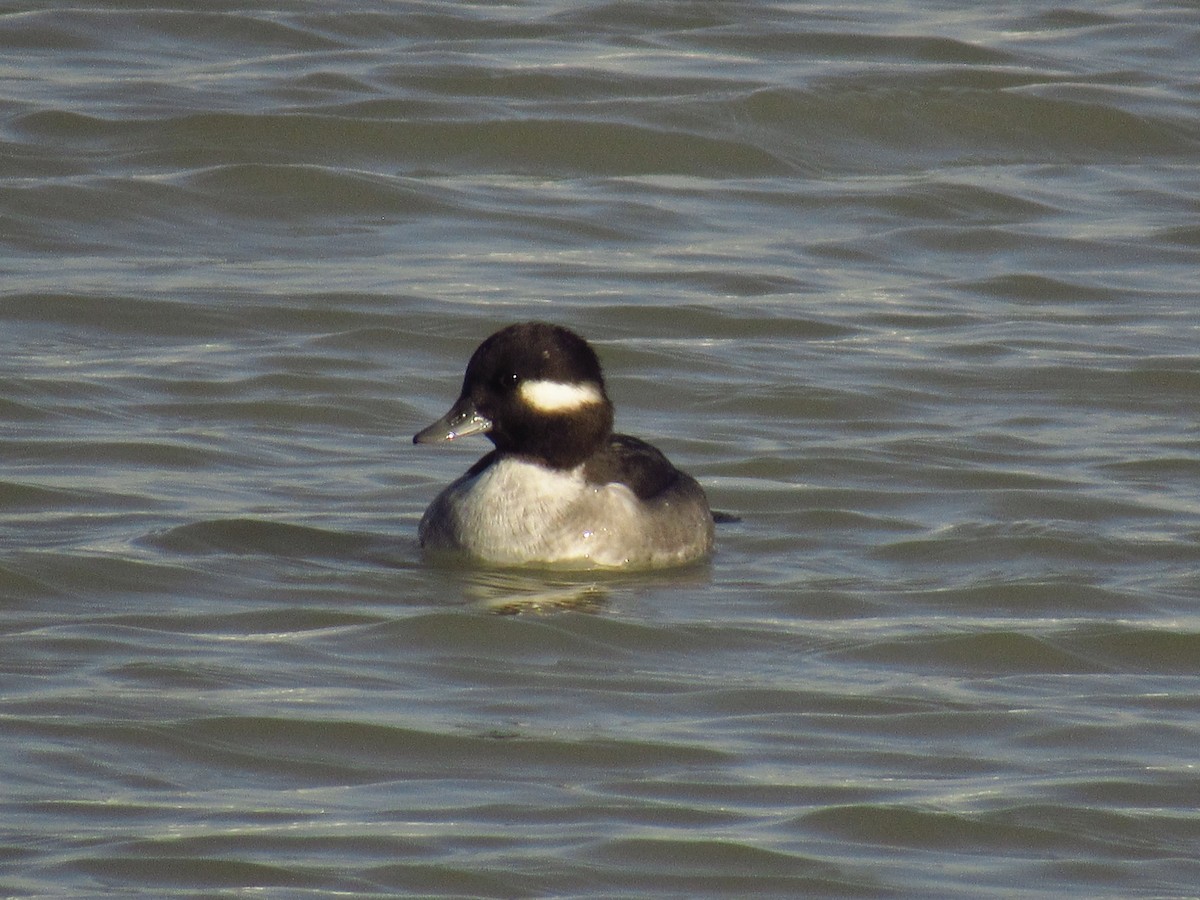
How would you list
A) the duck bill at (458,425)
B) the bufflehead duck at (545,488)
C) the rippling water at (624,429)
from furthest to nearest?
the duck bill at (458,425) → the bufflehead duck at (545,488) → the rippling water at (624,429)

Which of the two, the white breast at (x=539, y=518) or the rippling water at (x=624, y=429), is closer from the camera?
the rippling water at (x=624, y=429)

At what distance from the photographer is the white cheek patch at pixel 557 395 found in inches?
381

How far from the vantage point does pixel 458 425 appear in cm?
979

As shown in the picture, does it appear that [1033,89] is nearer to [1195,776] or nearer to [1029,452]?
[1029,452]

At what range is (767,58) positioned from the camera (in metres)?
18.3

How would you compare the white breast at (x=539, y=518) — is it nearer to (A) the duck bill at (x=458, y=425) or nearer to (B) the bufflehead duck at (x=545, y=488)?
(B) the bufflehead duck at (x=545, y=488)

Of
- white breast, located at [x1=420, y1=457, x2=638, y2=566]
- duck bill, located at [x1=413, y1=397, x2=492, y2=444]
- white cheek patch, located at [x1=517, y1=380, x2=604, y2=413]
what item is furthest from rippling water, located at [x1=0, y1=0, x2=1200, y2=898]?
white cheek patch, located at [x1=517, y1=380, x2=604, y2=413]

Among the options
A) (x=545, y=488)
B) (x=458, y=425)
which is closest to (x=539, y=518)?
(x=545, y=488)

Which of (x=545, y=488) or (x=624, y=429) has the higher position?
(x=545, y=488)

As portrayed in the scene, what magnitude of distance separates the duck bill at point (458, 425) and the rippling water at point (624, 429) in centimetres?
44

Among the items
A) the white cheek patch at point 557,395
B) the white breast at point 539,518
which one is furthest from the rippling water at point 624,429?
the white cheek patch at point 557,395

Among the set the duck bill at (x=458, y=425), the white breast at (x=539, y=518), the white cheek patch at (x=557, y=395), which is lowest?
the white breast at (x=539, y=518)

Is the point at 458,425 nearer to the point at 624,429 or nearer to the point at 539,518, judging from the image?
the point at 539,518

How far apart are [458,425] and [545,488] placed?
41 centimetres
